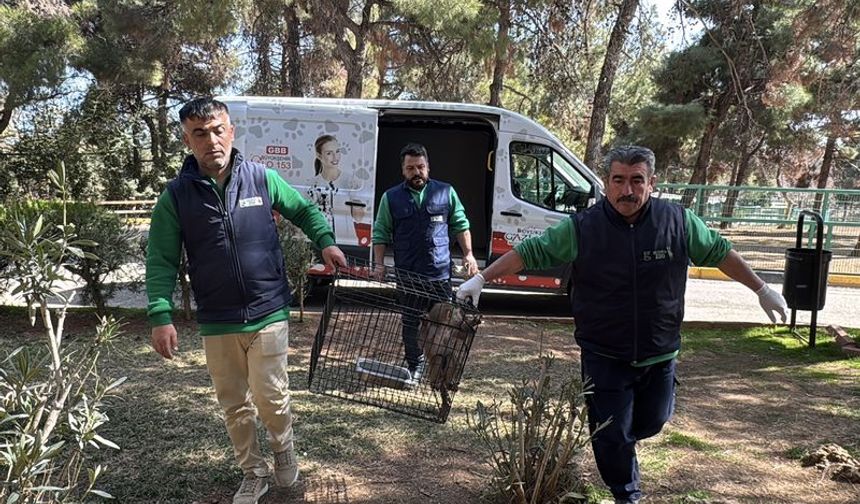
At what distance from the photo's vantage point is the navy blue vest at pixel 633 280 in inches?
96.3

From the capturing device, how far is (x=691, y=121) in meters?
16.0

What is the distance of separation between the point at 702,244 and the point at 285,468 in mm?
2143

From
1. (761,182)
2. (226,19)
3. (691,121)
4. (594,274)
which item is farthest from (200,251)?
(761,182)

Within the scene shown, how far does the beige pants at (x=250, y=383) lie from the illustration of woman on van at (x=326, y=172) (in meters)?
4.40

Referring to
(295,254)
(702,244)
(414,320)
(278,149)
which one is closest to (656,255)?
(702,244)

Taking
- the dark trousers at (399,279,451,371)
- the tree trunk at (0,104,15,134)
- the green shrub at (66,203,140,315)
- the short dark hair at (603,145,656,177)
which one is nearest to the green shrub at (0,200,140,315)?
the green shrub at (66,203,140,315)

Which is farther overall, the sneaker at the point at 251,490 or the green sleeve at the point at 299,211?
the green sleeve at the point at 299,211

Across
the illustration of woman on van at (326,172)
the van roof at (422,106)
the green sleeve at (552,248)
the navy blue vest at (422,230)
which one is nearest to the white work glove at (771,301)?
the green sleeve at (552,248)

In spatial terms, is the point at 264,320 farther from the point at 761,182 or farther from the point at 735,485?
the point at 761,182

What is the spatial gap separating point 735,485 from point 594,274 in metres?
1.51

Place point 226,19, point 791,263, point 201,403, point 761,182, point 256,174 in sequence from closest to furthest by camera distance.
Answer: point 256,174
point 201,403
point 791,263
point 226,19
point 761,182

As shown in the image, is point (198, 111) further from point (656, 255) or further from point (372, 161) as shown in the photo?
point (372, 161)

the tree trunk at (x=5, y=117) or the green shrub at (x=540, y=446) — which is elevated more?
the tree trunk at (x=5, y=117)

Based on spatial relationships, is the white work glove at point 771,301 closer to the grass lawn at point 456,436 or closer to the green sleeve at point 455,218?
the grass lawn at point 456,436
